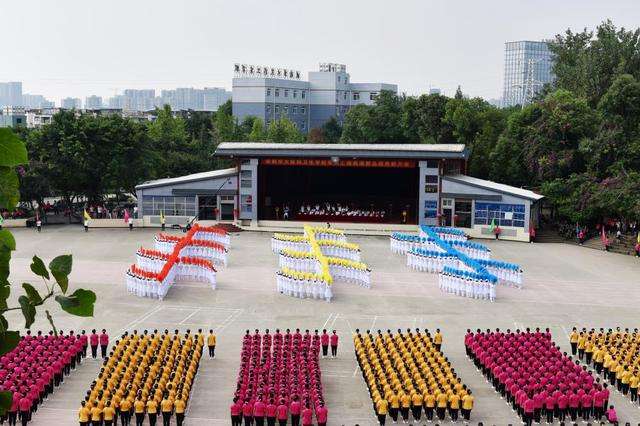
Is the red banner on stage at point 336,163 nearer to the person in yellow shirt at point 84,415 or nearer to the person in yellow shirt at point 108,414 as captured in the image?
the person in yellow shirt at point 108,414

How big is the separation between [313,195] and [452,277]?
74.7 feet

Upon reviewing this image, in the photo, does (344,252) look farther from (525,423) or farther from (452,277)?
(525,423)

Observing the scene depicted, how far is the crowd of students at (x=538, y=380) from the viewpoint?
48.2 feet

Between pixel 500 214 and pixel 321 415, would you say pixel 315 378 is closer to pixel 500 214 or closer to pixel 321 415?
pixel 321 415

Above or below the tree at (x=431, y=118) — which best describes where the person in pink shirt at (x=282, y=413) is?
below

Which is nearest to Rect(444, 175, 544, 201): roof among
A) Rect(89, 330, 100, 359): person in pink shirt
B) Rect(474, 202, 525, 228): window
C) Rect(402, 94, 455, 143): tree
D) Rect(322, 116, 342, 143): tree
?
Rect(474, 202, 525, 228): window

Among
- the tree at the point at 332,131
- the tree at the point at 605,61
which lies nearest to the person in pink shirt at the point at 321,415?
the tree at the point at 605,61

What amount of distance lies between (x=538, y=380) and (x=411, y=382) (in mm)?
2676

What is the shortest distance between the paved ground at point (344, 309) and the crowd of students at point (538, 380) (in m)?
0.47

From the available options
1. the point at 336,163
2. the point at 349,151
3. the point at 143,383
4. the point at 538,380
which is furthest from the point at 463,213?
the point at 143,383

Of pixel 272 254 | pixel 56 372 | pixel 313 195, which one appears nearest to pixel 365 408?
pixel 56 372

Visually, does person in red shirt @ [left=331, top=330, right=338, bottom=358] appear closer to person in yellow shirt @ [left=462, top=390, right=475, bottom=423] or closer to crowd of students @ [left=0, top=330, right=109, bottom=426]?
person in yellow shirt @ [left=462, top=390, right=475, bottom=423]

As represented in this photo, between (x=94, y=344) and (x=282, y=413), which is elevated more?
(x=94, y=344)

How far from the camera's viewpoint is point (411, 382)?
15.1 m
